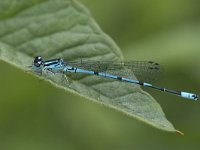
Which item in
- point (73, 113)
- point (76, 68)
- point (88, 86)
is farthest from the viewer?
point (73, 113)

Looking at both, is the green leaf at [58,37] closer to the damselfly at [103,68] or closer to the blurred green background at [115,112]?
the damselfly at [103,68]

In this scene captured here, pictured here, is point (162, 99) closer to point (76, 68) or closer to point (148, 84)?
point (148, 84)

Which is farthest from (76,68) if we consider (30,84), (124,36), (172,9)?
(172,9)

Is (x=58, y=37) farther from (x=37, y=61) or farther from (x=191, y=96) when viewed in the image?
(x=191, y=96)

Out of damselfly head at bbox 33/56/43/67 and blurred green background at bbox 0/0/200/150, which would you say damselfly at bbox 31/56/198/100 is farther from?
blurred green background at bbox 0/0/200/150

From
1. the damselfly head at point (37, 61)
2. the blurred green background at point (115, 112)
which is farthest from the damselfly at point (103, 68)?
the blurred green background at point (115, 112)

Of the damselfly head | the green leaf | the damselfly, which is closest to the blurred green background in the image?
the damselfly

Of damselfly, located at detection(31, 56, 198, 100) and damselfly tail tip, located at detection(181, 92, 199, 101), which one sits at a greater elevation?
damselfly, located at detection(31, 56, 198, 100)
